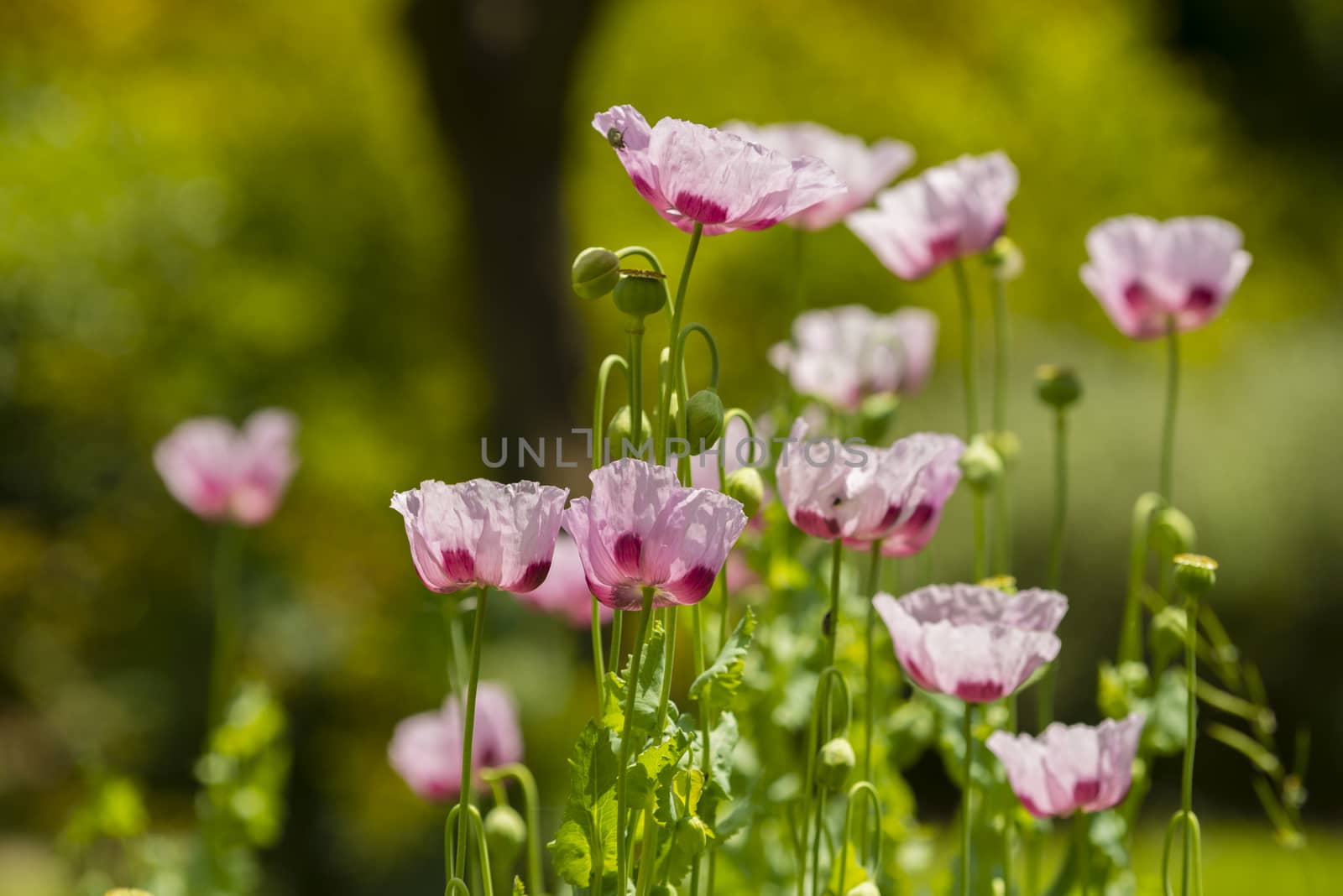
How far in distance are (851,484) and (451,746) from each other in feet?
1.50

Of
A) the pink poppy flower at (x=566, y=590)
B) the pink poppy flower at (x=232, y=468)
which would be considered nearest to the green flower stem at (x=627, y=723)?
the pink poppy flower at (x=566, y=590)

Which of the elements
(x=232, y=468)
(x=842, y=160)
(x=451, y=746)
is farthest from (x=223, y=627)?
(x=842, y=160)

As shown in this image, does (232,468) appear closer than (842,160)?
No

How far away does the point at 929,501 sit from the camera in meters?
0.81

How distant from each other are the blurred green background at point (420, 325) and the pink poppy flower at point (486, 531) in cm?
267

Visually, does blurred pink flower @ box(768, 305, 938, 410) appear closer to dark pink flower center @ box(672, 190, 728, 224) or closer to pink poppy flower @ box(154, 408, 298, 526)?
dark pink flower center @ box(672, 190, 728, 224)

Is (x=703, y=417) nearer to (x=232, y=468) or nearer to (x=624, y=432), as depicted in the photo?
(x=624, y=432)

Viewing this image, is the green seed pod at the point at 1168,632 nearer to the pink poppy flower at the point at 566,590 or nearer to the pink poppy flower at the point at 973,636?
the pink poppy flower at the point at 973,636

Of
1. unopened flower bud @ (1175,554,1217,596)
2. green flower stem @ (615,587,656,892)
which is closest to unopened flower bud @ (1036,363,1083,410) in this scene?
unopened flower bud @ (1175,554,1217,596)

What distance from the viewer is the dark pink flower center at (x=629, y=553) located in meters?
0.60

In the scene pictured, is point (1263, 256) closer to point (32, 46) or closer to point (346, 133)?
point (346, 133)

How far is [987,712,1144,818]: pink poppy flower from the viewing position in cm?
76

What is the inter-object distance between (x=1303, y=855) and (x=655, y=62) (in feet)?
17.8

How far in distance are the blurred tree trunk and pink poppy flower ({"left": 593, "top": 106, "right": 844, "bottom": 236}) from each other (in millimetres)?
3715
